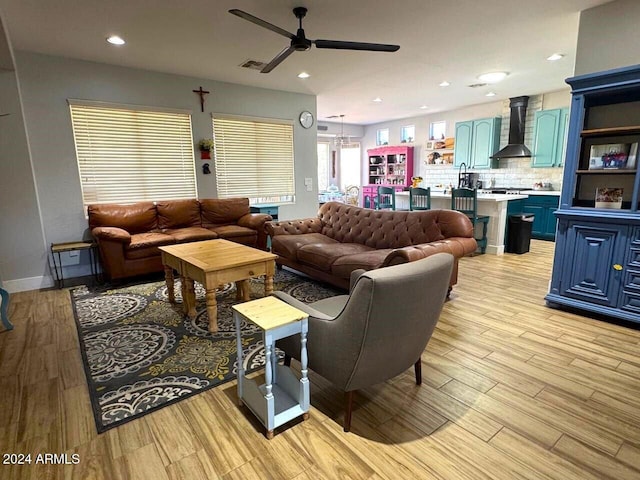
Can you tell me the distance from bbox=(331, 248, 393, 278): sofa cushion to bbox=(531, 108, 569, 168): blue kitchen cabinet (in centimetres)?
511

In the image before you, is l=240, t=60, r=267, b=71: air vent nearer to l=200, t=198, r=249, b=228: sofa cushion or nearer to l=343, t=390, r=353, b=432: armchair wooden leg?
→ l=200, t=198, r=249, b=228: sofa cushion

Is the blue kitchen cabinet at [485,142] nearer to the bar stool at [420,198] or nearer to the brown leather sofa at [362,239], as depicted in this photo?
the bar stool at [420,198]

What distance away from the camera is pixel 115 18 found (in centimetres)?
304

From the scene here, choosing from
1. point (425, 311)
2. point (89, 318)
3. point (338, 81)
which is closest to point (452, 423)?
point (425, 311)

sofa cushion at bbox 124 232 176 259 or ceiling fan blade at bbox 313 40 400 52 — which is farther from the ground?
ceiling fan blade at bbox 313 40 400 52

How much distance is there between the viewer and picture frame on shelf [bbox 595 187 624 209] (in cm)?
297

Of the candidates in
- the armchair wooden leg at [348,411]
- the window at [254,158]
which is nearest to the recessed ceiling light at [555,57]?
the window at [254,158]

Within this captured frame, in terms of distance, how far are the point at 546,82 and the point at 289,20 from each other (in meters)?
4.75

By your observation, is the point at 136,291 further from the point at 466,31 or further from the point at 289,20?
the point at 466,31

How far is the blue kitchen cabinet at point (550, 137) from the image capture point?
627 centimetres

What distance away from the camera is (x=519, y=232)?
536 cm

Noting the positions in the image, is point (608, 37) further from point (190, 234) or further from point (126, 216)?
point (126, 216)

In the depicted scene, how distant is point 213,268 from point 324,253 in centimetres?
128

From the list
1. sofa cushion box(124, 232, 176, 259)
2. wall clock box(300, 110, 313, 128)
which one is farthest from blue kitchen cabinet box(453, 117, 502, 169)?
sofa cushion box(124, 232, 176, 259)
